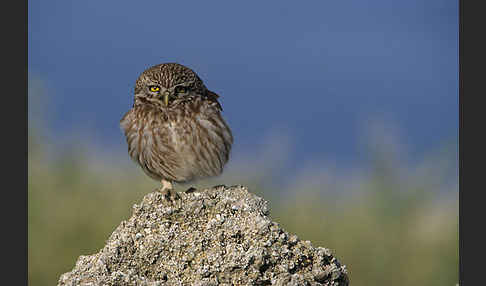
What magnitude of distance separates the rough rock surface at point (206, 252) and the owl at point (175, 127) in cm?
85

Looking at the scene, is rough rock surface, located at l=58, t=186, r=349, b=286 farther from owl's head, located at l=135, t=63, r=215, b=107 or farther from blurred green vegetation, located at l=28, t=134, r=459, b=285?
blurred green vegetation, located at l=28, t=134, r=459, b=285

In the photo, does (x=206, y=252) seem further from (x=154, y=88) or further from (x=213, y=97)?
(x=213, y=97)

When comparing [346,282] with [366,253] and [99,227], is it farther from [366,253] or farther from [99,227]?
[99,227]

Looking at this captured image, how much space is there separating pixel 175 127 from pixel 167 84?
39 cm

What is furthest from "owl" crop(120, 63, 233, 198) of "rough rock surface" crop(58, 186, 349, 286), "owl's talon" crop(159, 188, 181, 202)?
"rough rock surface" crop(58, 186, 349, 286)

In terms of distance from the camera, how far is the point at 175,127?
5.09m

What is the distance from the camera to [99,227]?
23.7 feet

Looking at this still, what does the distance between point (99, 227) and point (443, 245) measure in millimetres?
4061

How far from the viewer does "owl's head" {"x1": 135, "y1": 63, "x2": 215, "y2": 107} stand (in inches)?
193

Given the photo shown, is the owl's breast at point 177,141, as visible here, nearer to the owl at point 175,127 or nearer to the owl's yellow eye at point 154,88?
the owl at point 175,127

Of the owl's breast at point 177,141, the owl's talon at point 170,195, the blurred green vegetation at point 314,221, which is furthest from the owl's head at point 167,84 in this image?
the blurred green vegetation at point 314,221

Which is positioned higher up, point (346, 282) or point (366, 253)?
point (366, 253)

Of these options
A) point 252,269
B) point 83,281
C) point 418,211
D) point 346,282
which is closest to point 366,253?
point 418,211

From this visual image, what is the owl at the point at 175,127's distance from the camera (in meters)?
4.96
